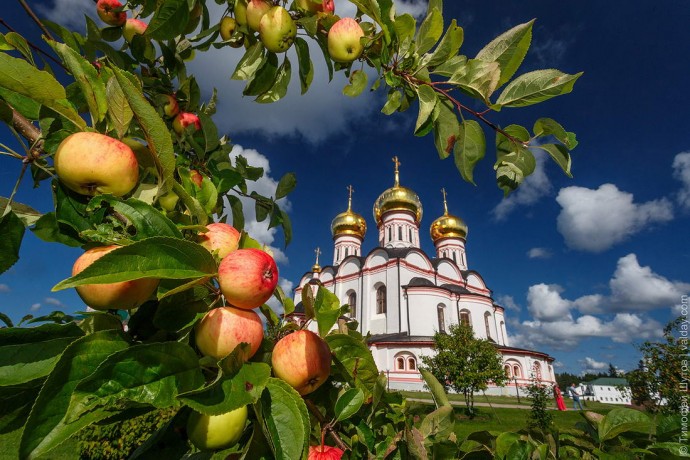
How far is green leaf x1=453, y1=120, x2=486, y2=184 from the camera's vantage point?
1.21 meters

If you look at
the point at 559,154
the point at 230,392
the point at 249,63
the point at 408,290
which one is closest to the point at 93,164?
the point at 230,392

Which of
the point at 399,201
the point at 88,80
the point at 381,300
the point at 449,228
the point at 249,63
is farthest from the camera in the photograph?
the point at 449,228

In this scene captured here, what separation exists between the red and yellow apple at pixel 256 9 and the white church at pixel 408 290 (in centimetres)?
2396

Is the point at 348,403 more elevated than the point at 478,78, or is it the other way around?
the point at 478,78

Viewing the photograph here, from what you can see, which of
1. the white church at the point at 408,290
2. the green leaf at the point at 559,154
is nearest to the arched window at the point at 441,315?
the white church at the point at 408,290

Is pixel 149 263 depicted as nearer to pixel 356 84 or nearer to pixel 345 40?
pixel 345 40

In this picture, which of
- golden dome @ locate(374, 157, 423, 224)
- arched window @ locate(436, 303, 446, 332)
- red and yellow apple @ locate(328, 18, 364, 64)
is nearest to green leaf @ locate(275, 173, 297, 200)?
red and yellow apple @ locate(328, 18, 364, 64)

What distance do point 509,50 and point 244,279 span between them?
1020 millimetres

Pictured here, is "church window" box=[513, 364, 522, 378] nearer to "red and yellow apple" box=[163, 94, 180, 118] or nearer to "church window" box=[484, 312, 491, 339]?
"church window" box=[484, 312, 491, 339]

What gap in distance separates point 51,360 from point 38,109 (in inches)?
24.5

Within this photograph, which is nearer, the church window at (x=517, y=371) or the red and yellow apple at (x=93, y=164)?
the red and yellow apple at (x=93, y=164)

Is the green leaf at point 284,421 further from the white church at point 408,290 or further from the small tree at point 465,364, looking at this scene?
the white church at point 408,290

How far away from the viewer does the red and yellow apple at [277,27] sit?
4.33ft

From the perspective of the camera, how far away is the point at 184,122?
1.64 m
